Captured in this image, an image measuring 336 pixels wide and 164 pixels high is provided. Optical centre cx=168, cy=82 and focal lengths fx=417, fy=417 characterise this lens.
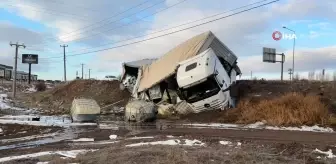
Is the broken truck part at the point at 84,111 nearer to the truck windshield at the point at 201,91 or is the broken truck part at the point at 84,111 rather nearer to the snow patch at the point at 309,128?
the truck windshield at the point at 201,91

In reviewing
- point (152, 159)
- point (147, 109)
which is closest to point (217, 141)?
point (152, 159)

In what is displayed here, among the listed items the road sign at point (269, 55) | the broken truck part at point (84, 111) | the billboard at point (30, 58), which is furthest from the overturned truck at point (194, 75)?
the billboard at point (30, 58)

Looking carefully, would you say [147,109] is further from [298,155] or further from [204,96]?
[298,155]

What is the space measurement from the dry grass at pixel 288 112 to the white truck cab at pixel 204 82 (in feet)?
Answer: 8.10

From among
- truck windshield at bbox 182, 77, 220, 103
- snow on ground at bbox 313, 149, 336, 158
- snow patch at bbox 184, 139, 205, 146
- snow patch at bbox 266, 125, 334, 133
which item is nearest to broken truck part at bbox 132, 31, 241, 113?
truck windshield at bbox 182, 77, 220, 103

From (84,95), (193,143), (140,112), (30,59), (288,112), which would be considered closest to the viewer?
(193,143)

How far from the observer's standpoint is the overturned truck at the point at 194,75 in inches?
1025

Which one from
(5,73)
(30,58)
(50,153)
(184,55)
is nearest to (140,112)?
(184,55)

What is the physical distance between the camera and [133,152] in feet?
34.9

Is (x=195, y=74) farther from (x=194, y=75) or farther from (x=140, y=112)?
(x=140, y=112)

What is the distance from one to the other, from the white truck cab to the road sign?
3551 centimetres

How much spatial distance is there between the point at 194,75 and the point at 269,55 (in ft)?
123

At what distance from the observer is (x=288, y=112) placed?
21625 millimetres

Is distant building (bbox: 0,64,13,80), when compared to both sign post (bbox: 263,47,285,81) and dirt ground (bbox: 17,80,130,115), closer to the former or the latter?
dirt ground (bbox: 17,80,130,115)
